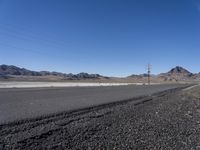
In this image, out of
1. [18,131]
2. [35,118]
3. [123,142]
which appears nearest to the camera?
[123,142]

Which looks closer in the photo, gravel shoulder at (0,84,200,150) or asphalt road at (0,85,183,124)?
gravel shoulder at (0,84,200,150)

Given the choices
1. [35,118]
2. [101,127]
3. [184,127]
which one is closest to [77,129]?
[101,127]

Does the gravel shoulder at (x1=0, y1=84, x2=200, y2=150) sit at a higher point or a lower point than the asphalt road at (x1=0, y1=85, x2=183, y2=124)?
lower

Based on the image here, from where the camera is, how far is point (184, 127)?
973 cm

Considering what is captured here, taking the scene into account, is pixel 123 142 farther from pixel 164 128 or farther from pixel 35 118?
pixel 35 118

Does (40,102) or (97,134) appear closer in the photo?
(97,134)

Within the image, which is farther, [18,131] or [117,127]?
[117,127]

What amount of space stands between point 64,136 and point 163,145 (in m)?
2.74

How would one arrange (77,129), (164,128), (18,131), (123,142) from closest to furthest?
(123,142) → (18,131) → (77,129) → (164,128)

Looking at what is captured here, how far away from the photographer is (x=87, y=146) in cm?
652

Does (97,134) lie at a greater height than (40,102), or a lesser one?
lesser

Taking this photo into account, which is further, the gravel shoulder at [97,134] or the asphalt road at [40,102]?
the asphalt road at [40,102]

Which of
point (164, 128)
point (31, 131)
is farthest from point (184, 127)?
point (31, 131)

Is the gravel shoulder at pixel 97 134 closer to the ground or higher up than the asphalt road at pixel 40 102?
closer to the ground
